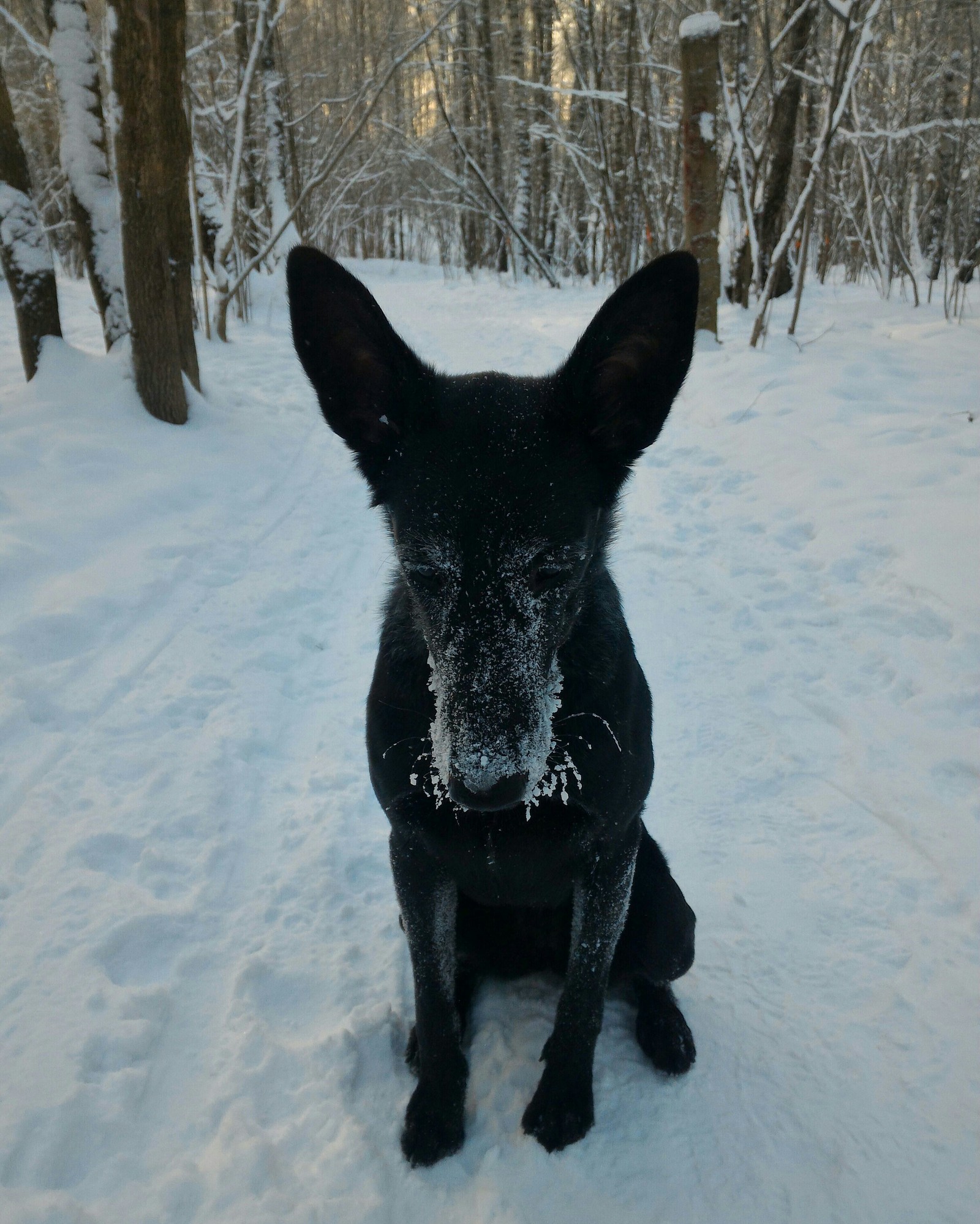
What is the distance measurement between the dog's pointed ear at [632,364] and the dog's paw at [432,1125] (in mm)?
1545

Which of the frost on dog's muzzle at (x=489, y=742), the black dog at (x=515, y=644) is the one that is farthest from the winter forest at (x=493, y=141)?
the frost on dog's muzzle at (x=489, y=742)

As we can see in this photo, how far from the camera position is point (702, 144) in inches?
308

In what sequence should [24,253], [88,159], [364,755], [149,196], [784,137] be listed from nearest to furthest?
[364,755] < [149,196] < [24,253] < [88,159] < [784,137]

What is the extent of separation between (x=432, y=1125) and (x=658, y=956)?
26.9 inches

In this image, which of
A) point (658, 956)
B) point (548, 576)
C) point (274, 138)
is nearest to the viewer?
point (548, 576)

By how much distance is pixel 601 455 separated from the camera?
5.73ft

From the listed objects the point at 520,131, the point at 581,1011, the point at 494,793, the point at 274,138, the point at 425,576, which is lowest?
the point at 581,1011

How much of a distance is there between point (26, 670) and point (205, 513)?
213cm

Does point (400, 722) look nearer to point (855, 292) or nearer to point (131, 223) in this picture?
point (131, 223)

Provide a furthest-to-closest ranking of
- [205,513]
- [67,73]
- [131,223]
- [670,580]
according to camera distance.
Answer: [67,73], [131,223], [205,513], [670,580]

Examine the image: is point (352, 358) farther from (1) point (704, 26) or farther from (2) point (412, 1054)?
(1) point (704, 26)

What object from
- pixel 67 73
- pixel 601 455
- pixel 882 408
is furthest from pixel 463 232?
pixel 601 455

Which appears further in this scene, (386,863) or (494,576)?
(386,863)

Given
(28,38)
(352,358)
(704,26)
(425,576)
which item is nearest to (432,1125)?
(425,576)
